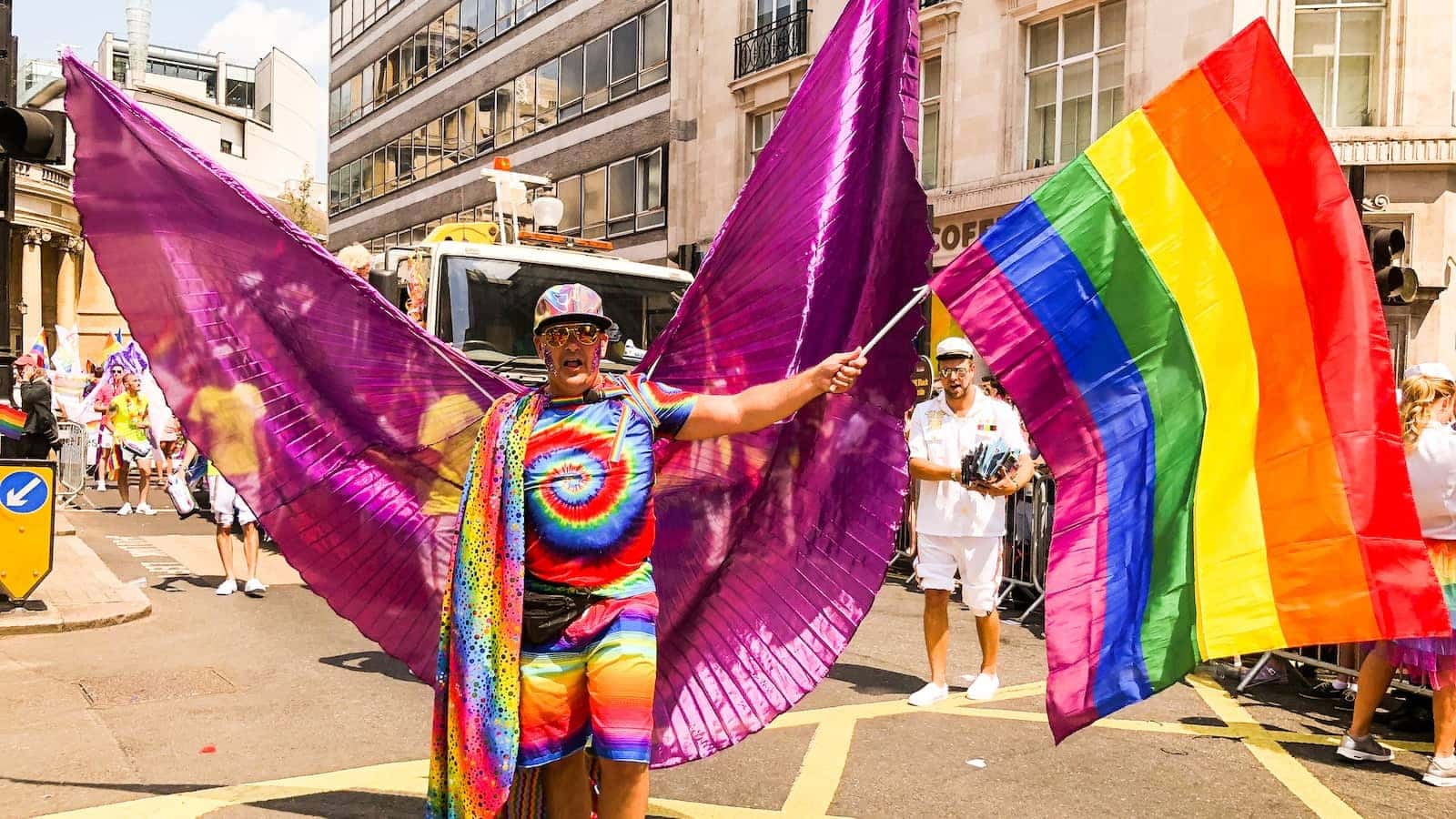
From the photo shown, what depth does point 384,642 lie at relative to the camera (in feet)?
13.8

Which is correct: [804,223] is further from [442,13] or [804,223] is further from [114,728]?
[442,13]

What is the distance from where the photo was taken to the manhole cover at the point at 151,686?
6473 millimetres

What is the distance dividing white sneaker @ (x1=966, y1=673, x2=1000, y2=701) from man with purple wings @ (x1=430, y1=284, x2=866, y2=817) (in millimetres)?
3531

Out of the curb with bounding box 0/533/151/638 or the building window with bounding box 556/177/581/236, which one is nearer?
the curb with bounding box 0/533/151/638

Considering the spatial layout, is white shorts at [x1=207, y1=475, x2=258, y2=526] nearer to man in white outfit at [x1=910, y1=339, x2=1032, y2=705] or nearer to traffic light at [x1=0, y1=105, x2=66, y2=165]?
traffic light at [x1=0, y1=105, x2=66, y2=165]

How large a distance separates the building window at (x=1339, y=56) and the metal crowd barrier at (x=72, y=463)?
667 inches

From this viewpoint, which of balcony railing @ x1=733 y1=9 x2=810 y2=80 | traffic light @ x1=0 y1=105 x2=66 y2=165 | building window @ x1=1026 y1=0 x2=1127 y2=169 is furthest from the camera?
balcony railing @ x1=733 y1=9 x2=810 y2=80

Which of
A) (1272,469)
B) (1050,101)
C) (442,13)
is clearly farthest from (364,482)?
(442,13)

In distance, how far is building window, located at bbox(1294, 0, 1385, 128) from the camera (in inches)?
618

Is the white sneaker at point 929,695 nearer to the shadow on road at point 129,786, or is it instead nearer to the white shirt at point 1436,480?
the white shirt at point 1436,480

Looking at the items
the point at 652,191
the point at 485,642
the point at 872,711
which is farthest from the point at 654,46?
the point at 485,642

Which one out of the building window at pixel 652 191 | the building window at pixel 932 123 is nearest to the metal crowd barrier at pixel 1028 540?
the building window at pixel 932 123

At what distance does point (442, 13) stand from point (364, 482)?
37.7 m

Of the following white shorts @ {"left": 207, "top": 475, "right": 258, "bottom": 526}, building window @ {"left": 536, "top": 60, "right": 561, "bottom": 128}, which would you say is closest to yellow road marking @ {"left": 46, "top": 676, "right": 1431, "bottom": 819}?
white shorts @ {"left": 207, "top": 475, "right": 258, "bottom": 526}
